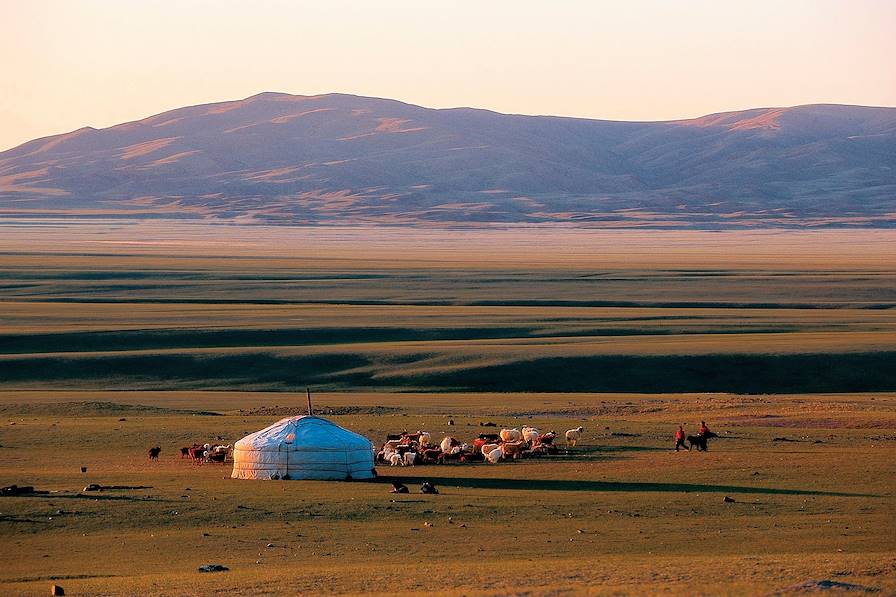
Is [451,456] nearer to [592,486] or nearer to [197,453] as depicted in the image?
[592,486]

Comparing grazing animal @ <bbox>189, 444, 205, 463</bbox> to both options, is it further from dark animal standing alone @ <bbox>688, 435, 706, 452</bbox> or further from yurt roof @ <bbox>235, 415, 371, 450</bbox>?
dark animal standing alone @ <bbox>688, 435, 706, 452</bbox>

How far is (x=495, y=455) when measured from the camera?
105 ft

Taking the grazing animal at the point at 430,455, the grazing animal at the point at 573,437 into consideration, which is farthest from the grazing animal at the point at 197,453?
the grazing animal at the point at 573,437

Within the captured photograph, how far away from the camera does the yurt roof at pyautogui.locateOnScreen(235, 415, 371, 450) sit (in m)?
29.7

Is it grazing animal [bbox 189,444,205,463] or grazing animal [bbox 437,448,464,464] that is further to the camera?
grazing animal [bbox 437,448,464,464]

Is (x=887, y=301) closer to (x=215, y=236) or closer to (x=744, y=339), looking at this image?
(x=744, y=339)

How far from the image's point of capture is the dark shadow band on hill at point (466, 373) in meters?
50.6

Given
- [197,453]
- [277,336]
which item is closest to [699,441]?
[197,453]

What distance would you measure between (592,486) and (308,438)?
602 centimetres

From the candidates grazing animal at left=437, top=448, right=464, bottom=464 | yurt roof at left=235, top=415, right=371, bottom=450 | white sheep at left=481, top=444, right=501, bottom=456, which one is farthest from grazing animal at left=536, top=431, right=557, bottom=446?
yurt roof at left=235, top=415, right=371, bottom=450

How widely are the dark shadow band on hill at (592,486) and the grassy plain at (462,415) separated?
10cm

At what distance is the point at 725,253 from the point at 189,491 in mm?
106056

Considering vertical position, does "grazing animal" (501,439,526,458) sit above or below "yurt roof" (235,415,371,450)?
below

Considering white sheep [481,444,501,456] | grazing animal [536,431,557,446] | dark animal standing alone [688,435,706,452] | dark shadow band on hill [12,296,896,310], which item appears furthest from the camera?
dark shadow band on hill [12,296,896,310]
